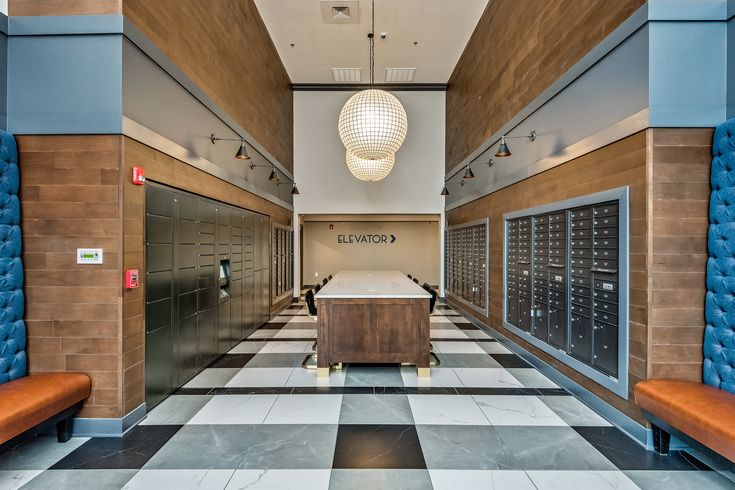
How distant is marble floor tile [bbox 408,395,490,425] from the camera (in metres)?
2.80

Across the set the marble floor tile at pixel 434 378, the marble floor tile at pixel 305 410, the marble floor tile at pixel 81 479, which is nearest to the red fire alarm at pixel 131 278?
the marble floor tile at pixel 81 479

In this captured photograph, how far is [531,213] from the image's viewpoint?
4.16 metres

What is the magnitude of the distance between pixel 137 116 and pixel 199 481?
8.72ft

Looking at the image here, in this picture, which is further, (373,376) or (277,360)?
(277,360)

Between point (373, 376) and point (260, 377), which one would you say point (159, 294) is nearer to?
point (260, 377)

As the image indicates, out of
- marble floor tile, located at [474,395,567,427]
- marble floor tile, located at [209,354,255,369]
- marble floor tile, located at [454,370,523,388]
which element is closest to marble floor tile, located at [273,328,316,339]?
marble floor tile, located at [209,354,255,369]

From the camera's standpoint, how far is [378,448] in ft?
8.01

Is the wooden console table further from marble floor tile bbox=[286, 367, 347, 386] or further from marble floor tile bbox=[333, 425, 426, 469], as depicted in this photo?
marble floor tile bbox=[333, 425, 426, 469]

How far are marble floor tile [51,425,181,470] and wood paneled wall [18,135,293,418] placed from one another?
194 mm

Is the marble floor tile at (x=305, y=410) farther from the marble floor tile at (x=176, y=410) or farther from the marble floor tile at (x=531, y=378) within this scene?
the marble floor tile at (x=531, y=378)

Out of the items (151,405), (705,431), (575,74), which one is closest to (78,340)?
(151,405)

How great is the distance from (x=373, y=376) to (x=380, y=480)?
170 cm

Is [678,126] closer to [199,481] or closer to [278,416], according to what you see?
[278,416]

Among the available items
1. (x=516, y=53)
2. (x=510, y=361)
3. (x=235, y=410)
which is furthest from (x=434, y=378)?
(x=516, y=53)
